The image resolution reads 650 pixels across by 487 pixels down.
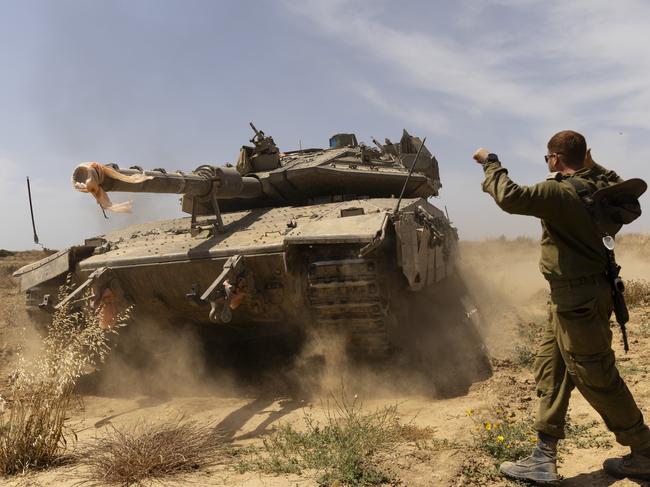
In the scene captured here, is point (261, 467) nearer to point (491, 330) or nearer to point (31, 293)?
point (31, 293)

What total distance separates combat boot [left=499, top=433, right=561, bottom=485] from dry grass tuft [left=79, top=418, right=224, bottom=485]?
6.88 ft

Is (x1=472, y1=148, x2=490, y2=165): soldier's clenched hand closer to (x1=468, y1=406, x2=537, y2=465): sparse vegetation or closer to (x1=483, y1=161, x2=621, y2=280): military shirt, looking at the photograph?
(x1=483, y1=161, x2=621, y2=280): military shirt

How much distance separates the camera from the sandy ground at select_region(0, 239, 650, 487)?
371 centimetres

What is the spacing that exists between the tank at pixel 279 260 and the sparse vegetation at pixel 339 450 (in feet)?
4.58

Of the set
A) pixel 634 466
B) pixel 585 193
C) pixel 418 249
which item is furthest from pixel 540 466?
pixel 418 249

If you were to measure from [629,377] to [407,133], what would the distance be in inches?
244

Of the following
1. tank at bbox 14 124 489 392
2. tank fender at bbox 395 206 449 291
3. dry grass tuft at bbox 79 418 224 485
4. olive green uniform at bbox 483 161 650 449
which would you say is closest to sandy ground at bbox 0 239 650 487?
dry grass tuft at bbox 79 418 224 485

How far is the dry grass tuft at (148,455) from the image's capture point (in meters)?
3.83

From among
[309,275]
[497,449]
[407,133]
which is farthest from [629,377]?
[407,133]

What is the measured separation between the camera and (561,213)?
10.3ft

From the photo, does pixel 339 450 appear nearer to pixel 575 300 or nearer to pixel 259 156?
pixel 575 300

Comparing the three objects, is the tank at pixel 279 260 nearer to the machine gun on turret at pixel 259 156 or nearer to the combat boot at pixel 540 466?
the machine gun on turret at pixel 259 156

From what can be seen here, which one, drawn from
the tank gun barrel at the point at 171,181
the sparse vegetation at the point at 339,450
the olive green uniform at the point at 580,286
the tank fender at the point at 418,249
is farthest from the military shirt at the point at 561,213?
the tank gun barrel at the point at 171,181

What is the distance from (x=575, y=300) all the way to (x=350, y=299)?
286 centimetres
